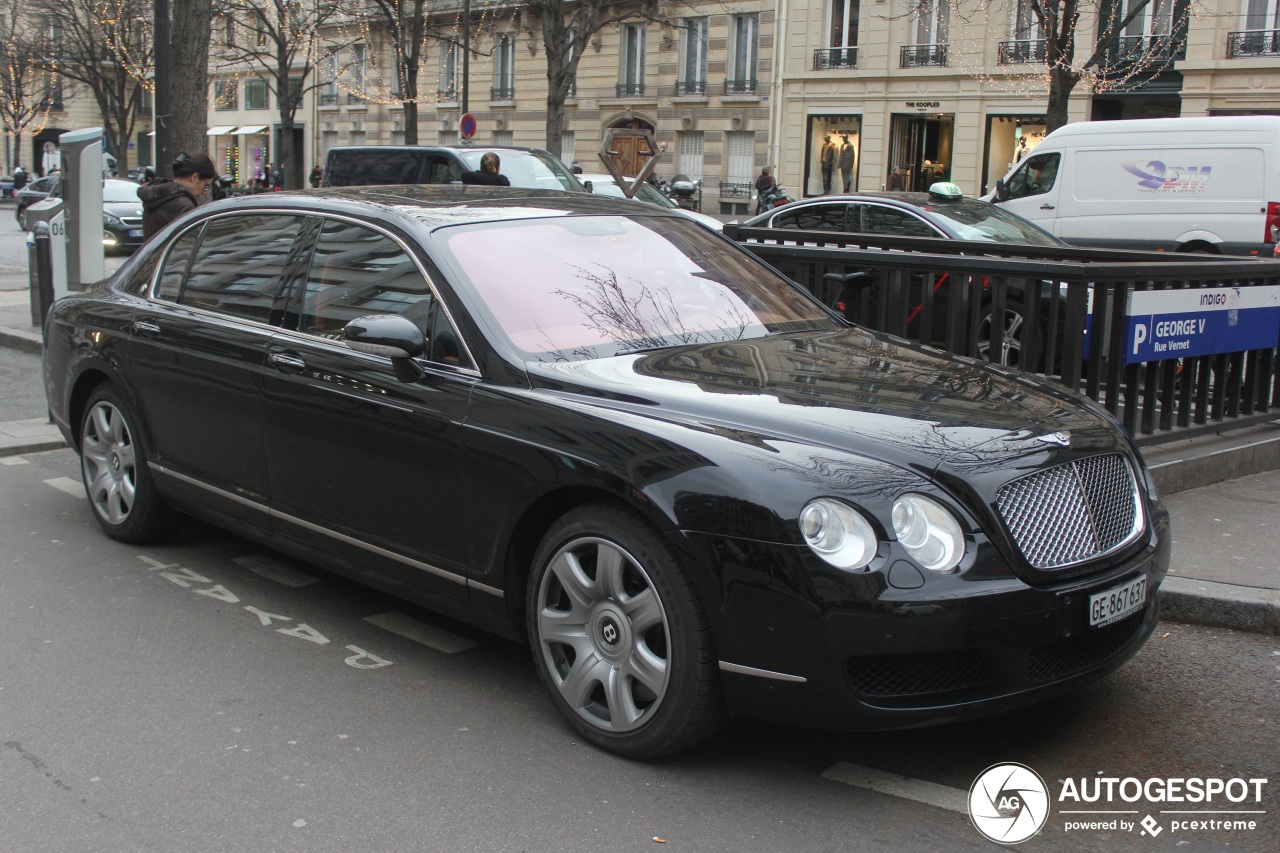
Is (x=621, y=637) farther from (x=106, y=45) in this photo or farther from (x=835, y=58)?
(x=106, y=45)

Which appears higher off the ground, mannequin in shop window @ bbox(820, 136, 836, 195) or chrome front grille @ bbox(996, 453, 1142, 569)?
mannequin in shop window @ bbox(820, 136, 836, 195)

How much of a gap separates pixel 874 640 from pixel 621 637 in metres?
0.76

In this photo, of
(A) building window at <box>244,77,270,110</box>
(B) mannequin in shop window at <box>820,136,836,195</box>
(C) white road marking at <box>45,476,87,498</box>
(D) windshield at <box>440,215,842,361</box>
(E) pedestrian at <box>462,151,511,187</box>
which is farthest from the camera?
(A) building window at <box>244,77,270,110</box>

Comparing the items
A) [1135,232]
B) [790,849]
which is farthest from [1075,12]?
[790,849]

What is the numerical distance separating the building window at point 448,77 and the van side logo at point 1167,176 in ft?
128

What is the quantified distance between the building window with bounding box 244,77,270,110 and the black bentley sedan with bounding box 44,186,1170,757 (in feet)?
205

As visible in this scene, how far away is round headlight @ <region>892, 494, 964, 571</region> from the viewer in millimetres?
3355

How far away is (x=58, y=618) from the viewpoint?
5016 mm

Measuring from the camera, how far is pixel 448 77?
54219 mm

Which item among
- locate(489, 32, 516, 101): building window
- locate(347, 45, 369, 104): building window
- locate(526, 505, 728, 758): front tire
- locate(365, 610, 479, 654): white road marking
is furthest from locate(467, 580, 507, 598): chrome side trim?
locate(347, 45, 369, 104): building window

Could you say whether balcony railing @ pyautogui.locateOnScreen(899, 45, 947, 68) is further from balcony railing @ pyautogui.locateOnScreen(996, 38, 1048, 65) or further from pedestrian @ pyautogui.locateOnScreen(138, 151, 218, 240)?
pedestrian @ pyautogui.locateOnScreen(138, 151, 218, 240)

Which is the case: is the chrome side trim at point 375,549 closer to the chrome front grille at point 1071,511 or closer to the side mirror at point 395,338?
the side mirror at point 395,338

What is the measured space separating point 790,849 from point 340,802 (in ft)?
3.93

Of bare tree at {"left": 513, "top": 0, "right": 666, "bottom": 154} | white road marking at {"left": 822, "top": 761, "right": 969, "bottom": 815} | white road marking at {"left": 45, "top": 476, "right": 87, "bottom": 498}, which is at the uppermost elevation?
bare tree at {"left": 513, "top": 0, "right": 666, "bottom": 154}
